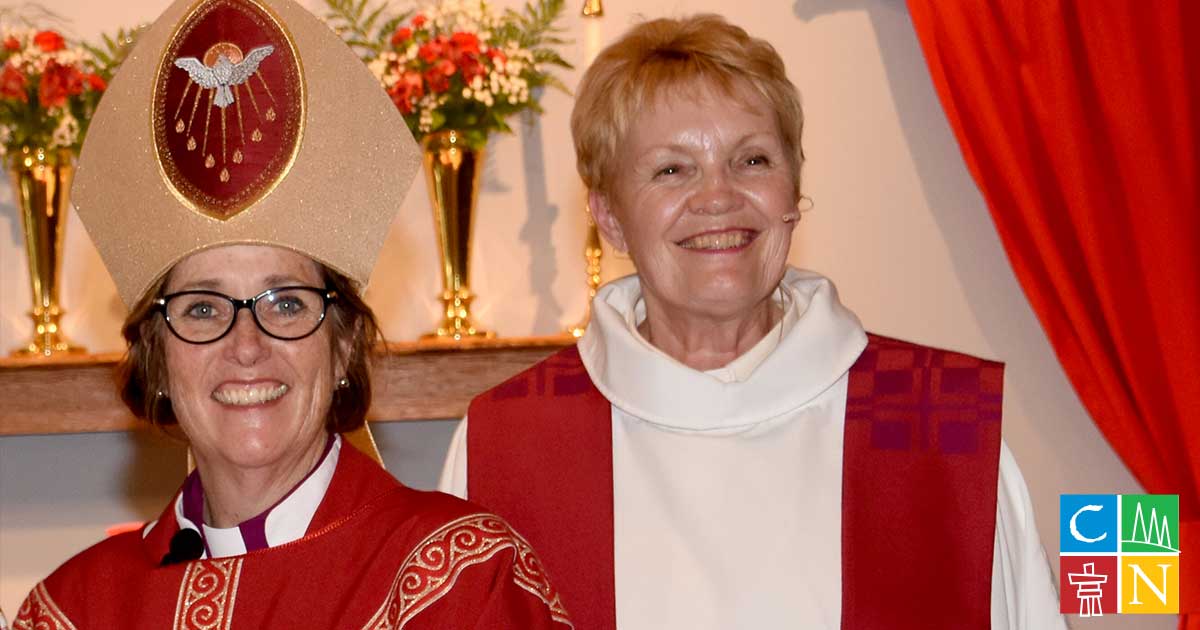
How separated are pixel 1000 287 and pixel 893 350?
2445mm

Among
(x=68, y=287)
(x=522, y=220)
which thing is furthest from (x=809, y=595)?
(x=68, y=287)

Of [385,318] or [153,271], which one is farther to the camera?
[385,318]

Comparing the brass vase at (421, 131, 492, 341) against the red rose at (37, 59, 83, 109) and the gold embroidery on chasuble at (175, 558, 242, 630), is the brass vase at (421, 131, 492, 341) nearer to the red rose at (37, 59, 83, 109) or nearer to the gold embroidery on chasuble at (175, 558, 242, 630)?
the red rose at (37, 59, 83, 109)

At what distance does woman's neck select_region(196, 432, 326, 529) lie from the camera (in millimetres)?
2518

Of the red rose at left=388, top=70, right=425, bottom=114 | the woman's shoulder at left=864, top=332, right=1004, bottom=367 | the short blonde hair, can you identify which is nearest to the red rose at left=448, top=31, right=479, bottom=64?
the red rose at left=388, top=70, right=425, bottom=114

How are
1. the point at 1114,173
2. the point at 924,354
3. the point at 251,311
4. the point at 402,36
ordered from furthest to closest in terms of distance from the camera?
1. the point at 1114,173
2. the point at 402,36
3. the point at 924,354
4. the point at 251,311

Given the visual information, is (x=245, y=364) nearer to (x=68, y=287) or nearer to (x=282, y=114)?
(x=282, y=114)

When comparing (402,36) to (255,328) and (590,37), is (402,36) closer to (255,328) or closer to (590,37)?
(590,37)

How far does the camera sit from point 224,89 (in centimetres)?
252

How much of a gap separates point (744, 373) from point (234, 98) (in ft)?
3.44

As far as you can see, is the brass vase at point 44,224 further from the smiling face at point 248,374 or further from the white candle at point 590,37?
the smiling face at point 248,374

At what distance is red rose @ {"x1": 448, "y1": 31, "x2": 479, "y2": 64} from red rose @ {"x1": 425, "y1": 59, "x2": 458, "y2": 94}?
3 centimetres

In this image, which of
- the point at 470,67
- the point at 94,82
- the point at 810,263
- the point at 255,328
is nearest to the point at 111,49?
the point at 94,82

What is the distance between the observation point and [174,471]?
17.0 feet
